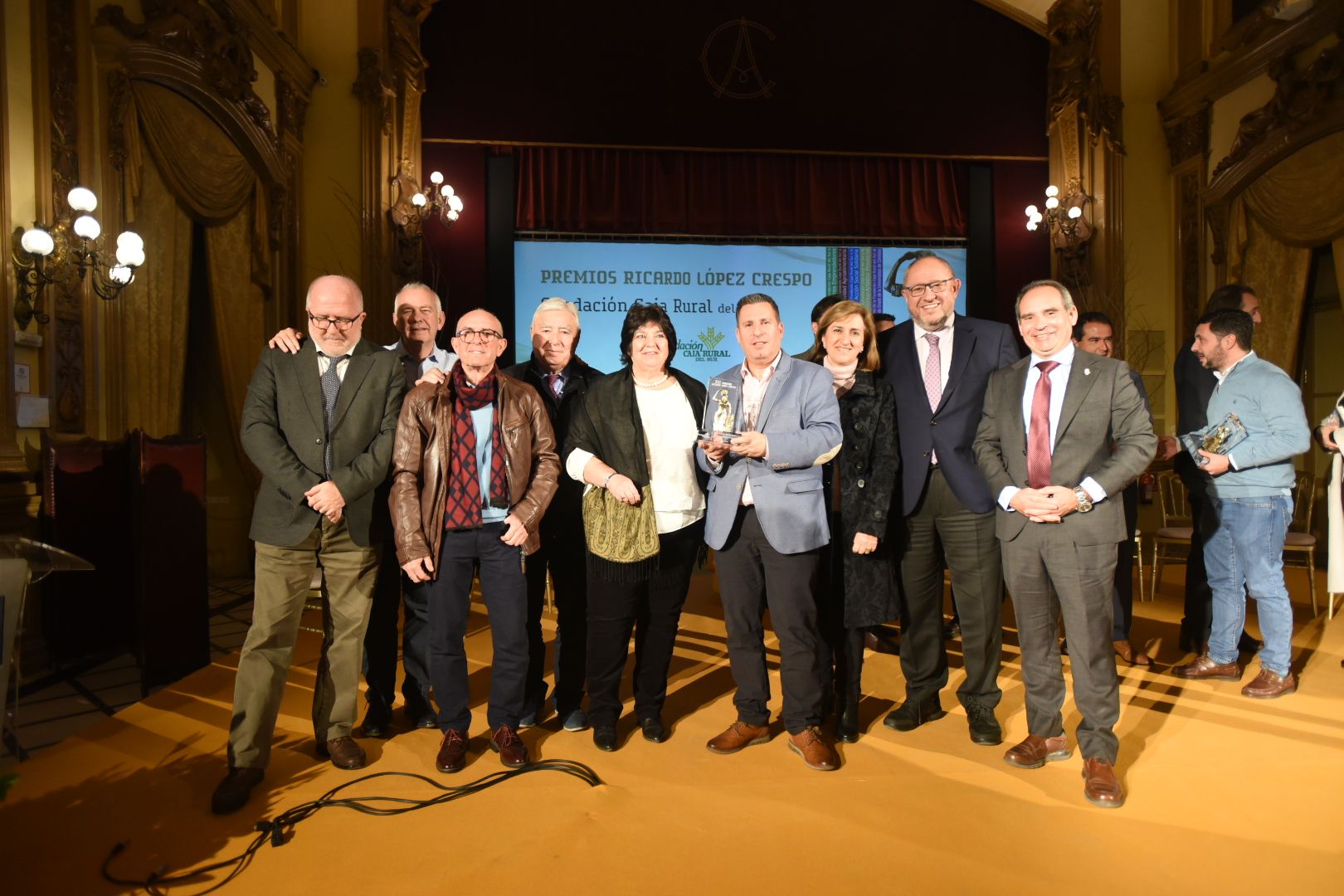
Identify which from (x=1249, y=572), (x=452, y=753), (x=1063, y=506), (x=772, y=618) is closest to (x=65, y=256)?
(x=452, y=753)

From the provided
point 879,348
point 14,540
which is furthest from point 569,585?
point 14,540

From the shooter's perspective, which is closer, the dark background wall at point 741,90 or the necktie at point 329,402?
the necktie at point 329,402

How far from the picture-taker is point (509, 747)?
2.81 metres

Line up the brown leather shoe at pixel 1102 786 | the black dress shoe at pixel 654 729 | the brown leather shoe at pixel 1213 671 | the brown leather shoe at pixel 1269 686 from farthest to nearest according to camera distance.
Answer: the brown leather shoe at pixel 1213 671 < the brown leather shoe at pixel 1269 686 < the black dress shoe at pixel 654 729 < the brown leather shoe at pixel 1102 786

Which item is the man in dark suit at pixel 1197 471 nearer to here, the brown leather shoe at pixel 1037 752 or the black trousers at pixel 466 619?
the brown leather shoe at pixel 1037 752

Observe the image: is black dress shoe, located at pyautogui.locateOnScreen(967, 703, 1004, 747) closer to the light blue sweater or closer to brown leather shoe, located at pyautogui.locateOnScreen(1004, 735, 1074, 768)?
brown leather shoe, located at pyautogui.locateOnScreen(1004, 735, 1074, 768)

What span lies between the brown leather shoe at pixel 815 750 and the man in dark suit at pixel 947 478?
0.43m

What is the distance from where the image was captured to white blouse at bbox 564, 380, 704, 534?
2.96m

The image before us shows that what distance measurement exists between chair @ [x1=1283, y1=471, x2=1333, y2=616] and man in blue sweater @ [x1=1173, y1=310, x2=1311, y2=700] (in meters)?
1.21

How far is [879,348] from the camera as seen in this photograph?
10.4ft

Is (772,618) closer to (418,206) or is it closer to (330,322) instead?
(330,322)

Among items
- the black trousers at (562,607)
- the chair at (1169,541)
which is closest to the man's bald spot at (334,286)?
the black trousers at (562,607)

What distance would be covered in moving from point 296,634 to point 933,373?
2.29 m

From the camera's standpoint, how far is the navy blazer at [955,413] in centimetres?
294
